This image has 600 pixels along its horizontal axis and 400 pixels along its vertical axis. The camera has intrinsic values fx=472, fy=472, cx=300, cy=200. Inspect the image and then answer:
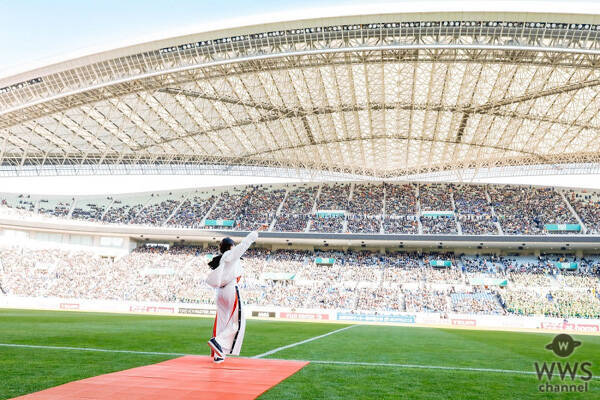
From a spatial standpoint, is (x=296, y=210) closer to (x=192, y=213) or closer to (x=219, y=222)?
(x=219, y=222)

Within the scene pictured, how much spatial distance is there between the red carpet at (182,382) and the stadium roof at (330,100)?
73.3ft

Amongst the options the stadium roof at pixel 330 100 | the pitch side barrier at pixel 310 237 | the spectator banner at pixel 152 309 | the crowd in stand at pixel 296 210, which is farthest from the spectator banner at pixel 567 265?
the spectator banner at pixel 152 309

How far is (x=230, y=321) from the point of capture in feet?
23.6

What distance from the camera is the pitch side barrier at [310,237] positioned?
4557cm

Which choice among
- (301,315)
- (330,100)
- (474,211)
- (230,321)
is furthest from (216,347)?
(474,211)

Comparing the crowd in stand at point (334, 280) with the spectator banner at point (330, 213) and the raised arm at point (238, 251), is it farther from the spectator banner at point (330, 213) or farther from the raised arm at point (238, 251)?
the raised arm at point (238, 251)

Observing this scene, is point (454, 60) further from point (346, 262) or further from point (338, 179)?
point (338, 179)

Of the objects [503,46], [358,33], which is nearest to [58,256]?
[358,33]

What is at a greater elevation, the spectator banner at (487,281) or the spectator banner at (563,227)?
the spectator banner at (563,227)

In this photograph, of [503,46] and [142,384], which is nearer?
[142,384]

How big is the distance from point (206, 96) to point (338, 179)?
2733cm

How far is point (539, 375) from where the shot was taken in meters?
6.89

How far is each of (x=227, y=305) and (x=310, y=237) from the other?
43.8 meters

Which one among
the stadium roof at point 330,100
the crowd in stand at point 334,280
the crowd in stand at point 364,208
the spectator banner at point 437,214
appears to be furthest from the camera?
the spectator banner at point 437,214
